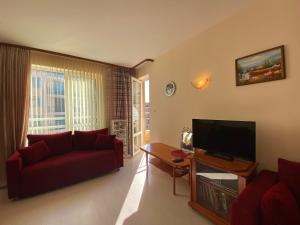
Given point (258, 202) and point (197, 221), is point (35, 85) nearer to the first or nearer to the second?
point (197, 221)

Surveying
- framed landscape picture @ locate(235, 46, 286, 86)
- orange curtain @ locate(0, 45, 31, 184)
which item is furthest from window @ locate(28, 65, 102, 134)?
framed landscape picture @ locate(235, 46, 286, 86)

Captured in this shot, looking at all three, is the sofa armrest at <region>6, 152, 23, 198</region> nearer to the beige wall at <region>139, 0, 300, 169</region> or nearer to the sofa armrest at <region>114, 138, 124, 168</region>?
the sofa armrest at <region>114, 138, 124, 168</region>

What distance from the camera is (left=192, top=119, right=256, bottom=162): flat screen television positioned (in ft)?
5.35

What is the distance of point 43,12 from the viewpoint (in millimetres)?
1856

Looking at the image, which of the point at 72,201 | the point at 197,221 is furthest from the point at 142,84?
the point at 197,221

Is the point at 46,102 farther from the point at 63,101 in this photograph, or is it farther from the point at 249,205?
the point at 249,205

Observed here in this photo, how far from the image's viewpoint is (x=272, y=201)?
1099 millimetres

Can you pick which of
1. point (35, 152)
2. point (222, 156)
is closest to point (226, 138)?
point (222, 156)

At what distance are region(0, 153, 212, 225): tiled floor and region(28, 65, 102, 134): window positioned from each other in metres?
1.37

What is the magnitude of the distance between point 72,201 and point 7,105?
208 centimetres

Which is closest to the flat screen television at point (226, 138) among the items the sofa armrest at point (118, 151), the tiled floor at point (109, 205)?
the tiled floor at point (109, 205)

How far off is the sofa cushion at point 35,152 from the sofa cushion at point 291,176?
3289 millimetres

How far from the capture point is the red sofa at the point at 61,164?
2168mm

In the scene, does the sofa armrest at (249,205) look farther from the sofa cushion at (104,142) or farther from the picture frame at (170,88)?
the sofa cushion at (104,142)
